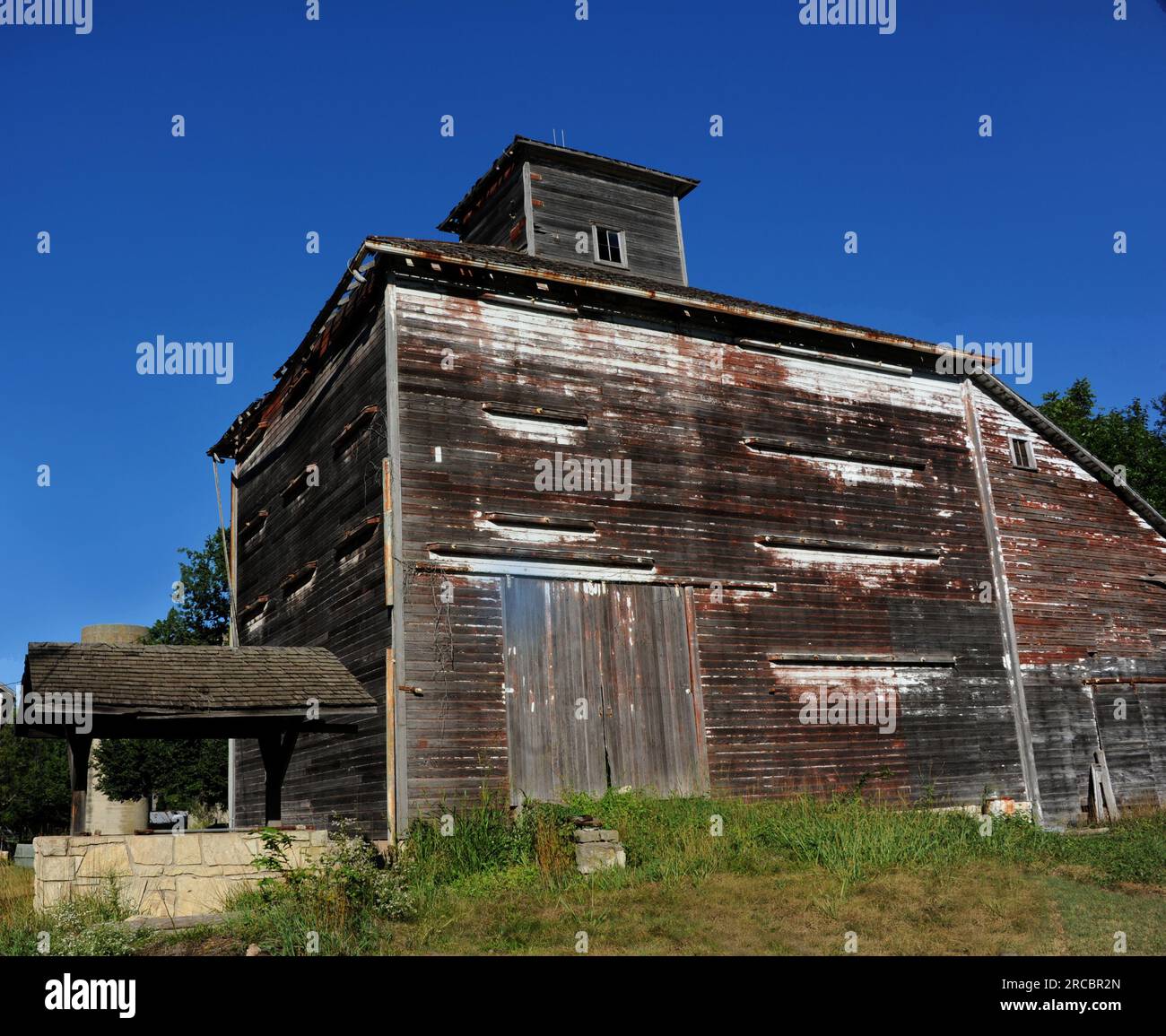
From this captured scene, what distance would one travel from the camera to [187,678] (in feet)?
44.7

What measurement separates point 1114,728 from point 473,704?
1398cm

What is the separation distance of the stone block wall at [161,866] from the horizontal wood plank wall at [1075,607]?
1453cm

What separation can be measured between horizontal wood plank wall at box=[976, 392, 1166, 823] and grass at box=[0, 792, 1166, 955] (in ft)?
17.1

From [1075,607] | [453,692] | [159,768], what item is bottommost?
[159,768]

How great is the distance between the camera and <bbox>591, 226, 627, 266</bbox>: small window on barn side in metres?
22.4

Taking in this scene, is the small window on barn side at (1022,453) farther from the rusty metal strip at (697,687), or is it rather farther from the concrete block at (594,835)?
the concrete block at (594,835)

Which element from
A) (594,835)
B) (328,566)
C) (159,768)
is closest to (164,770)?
(159,768)

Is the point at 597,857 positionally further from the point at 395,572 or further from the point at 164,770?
the point at 164,770

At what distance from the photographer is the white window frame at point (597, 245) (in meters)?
22.3

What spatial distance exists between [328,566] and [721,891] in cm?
903

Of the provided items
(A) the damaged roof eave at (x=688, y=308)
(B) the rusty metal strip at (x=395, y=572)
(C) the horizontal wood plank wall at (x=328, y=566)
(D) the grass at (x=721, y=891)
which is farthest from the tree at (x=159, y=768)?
(D) the grass at (x=721, y=891)

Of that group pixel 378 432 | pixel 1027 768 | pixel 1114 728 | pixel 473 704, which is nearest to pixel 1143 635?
pixel 1114 728

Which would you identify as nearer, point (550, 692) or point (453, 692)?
point (453, 692)
